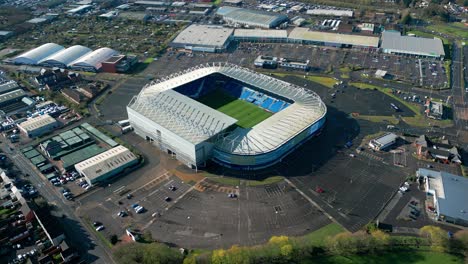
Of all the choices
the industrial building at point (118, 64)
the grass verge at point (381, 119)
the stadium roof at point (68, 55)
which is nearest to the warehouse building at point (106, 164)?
the industrial building at point (118, 64)

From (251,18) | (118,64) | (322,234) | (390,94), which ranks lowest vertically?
(322,234)

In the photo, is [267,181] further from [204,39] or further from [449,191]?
[204,39]

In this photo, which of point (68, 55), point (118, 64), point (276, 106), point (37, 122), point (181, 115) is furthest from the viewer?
point (68, 55)

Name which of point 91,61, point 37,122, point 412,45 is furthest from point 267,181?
point 412,45

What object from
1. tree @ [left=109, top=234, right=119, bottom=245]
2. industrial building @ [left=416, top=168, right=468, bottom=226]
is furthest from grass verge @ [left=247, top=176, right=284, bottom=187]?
industrial building @ [left=416, top=168, right=468, bottom=226]

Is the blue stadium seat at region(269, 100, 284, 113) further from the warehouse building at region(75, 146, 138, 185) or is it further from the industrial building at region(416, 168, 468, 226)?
the warehouse building at region(75, 146, 138, 185)

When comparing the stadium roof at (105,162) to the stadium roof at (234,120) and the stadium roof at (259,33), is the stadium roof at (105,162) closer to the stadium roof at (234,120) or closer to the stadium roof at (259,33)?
the stadium roof at (234,120)
